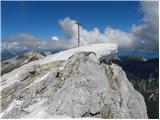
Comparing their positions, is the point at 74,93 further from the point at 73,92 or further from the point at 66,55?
the point at 66,55

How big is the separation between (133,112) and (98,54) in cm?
695

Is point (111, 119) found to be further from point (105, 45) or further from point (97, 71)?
point (105, 45)

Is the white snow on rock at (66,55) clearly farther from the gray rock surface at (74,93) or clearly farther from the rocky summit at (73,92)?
the gray rock surface at (74,93)

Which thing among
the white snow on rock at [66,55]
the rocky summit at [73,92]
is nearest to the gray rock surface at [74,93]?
the rocky summit at [73,92]

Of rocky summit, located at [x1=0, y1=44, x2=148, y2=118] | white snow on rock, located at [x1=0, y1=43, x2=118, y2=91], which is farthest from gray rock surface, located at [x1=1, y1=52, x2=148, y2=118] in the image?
white snow on rock, located at [x1=0, y1=43, x2=118, y2=91]

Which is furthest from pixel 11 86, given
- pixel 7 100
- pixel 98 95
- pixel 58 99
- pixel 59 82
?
pixel 98 95

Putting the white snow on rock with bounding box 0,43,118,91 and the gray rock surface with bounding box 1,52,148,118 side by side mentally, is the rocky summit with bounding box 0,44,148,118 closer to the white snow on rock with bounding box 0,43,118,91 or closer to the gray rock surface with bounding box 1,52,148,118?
the gray rock surface with bounding box 1,52,148,118

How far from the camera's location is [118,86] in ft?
81.3

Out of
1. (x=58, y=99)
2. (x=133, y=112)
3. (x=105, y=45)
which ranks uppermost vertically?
(x=105, y=45)

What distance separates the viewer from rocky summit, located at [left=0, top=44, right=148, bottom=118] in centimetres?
2027

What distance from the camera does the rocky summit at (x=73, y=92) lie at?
2027 centimetres

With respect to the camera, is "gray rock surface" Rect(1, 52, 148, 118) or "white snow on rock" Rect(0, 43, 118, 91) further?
"white snow on rock" Rect(0, 43, 118, 91)

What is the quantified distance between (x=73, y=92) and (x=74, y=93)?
108mm

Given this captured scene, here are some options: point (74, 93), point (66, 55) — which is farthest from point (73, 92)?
point (66, 55)
